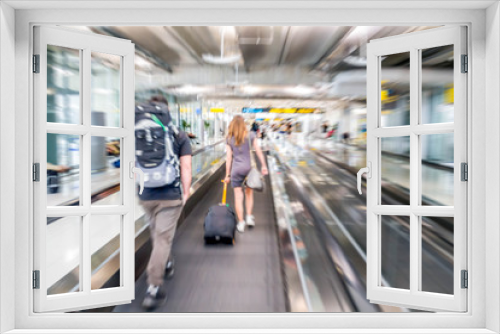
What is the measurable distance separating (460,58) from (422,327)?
1774 millimetres

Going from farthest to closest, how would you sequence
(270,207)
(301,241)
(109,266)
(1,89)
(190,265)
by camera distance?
(270,207), (301,241), (190,265), (109,266), (1,89)

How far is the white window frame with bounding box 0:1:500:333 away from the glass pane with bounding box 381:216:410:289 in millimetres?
959

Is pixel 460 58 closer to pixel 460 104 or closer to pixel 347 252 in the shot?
pixel 460 104

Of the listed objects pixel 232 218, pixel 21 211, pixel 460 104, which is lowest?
pixel 232 218

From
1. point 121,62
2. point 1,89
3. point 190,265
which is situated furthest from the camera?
point 190,265

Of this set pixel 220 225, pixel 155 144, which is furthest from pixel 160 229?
pixel 220 225

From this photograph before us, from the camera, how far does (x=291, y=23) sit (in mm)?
2725

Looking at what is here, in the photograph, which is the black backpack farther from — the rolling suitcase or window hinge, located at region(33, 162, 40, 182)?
the rolling suitcase

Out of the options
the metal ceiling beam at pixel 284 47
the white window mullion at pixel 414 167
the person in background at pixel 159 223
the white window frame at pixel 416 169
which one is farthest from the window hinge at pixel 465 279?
the metal ceiling beam at pixel 284 47

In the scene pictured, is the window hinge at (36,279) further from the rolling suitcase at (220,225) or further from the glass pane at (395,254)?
the rolling suitcase at (220,225)

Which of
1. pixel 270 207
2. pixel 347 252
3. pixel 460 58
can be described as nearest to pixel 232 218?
pixel 347 252

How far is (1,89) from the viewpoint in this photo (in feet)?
8.25

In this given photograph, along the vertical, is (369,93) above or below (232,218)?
above

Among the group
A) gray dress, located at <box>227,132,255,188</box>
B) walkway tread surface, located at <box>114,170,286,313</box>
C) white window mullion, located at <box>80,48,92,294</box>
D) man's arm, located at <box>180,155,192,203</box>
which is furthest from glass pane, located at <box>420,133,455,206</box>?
white window mullion, located at <box>80,48,92,294</box>
